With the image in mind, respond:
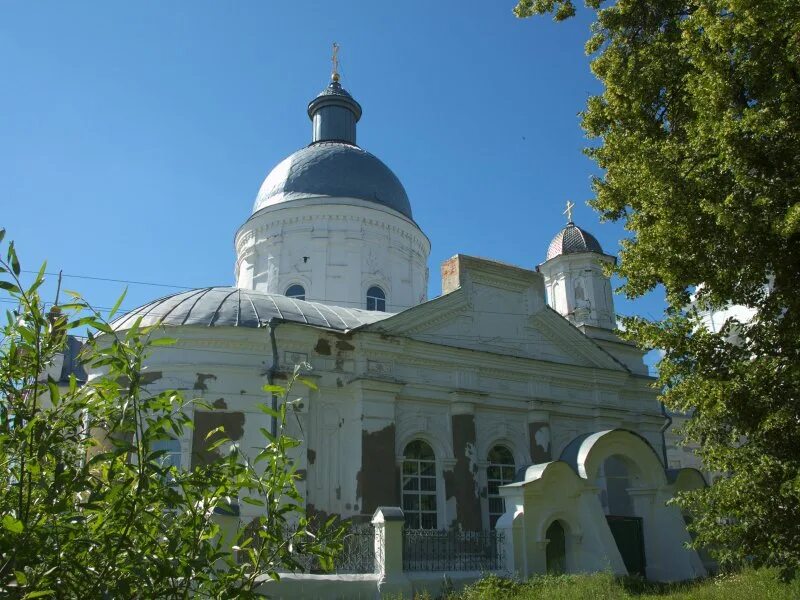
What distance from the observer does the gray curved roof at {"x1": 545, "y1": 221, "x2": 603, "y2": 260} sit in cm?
2319

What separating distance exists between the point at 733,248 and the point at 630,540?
8881mm

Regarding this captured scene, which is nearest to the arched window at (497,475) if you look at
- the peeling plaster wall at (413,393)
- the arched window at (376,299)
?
the peeling plaster wall at (413,393)

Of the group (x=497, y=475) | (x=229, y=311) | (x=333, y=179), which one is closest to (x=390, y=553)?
(x=497, y=475)

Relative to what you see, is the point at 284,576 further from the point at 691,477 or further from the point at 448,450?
the point at 691,477

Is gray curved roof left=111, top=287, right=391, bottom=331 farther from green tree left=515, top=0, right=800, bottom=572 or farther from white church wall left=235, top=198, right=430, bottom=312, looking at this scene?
green tree left=515, top=0, right=800, bottom=572

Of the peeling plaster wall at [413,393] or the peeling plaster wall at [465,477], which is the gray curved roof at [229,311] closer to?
the peeling plaster wall at [413,393]

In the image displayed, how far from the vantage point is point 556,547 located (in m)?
13.8

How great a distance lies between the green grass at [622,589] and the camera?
9727mm

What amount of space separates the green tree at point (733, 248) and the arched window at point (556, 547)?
4.60m

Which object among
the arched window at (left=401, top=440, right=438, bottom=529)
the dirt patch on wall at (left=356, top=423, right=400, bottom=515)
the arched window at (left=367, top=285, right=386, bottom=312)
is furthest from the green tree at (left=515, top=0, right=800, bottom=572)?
the arched window at (left=367, top=285, right=386, bottom=312)

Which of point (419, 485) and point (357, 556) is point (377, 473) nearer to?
point (419, 485)

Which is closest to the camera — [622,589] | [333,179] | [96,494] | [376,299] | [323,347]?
[96,494]

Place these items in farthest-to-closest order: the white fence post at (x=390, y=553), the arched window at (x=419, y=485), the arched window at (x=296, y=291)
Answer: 1. the arched window at (x=296, y=291)
2. the arched window at (x=419, y=485)
3. the white fence post at (x=390, y=553)

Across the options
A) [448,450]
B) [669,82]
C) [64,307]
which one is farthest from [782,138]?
[448,450]
